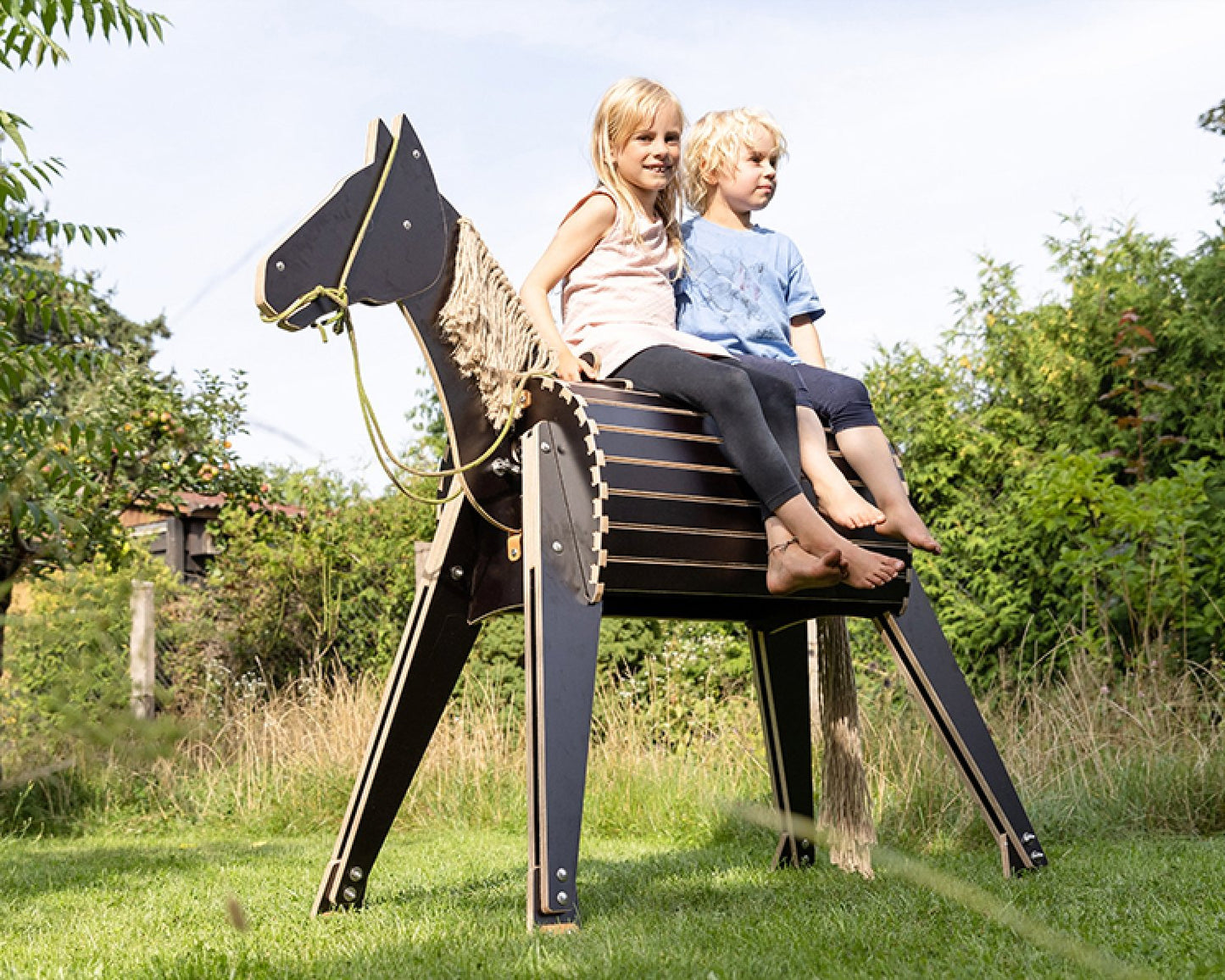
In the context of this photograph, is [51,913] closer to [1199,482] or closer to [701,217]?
[701,217]

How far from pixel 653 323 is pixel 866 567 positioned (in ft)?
2.89

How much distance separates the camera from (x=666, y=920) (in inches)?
107

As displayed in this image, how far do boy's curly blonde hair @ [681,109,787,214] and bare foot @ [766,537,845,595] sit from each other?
124cm

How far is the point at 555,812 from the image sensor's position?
262 centimetres

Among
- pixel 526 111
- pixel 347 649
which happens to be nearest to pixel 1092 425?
pixel 347 649

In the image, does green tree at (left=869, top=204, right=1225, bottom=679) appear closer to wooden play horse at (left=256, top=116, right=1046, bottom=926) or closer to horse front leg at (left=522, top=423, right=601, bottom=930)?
wooden play horse at (left=256, top=116, right=1046, bottom=926)

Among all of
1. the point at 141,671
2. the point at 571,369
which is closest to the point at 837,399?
the point at 571,369

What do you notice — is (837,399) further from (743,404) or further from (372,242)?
(372,242)

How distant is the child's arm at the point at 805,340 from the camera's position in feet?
12.2

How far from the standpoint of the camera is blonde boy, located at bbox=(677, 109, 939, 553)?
326 centimetres

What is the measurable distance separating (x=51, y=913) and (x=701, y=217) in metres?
2.78

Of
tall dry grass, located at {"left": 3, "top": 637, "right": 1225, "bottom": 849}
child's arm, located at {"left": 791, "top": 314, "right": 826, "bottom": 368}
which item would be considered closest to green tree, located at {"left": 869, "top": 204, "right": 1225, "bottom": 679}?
tall dry grass, located at {"left": 3, "top": 637, "right": 1225, "bottom": 849}

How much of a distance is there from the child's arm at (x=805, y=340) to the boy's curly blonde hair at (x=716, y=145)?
452 mm

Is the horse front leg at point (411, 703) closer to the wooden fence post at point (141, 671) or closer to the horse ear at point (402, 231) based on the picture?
the horse ear at point (402, 231)
